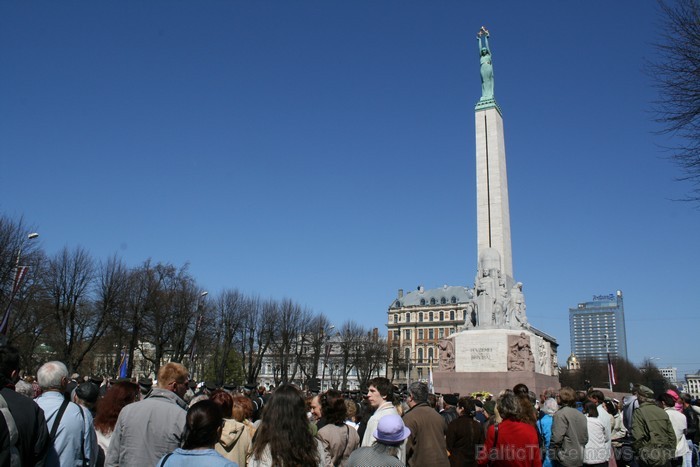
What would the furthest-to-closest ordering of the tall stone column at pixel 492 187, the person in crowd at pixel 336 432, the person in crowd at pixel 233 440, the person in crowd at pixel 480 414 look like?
the tall stone column at pixel 492 187 < the person in crowd at pixel 480 414 < the person in crowd at pixel 336 432 < the person in crowd at pixel 233 440

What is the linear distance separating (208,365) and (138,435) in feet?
198

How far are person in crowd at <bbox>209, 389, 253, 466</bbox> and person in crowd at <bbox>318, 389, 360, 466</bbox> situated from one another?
790mm

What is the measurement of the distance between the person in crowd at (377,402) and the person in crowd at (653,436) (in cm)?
454

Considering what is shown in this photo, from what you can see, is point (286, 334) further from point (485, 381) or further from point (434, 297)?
point (434, 297)

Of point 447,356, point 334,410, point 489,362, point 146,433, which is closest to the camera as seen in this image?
point 146,433

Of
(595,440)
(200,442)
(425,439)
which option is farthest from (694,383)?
(200,442)

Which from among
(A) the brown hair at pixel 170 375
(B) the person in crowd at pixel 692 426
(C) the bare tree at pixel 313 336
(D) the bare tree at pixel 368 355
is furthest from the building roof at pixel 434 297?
(A) the brown hair at pixel 170 375

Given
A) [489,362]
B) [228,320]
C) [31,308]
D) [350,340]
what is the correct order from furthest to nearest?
[350,340] < [228,320] < [31,308] < [489,362]

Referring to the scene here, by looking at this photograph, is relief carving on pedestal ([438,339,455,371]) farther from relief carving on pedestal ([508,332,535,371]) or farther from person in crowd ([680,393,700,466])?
person in crowd ([680,393,700,466])

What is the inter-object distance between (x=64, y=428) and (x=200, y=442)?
1954 mm

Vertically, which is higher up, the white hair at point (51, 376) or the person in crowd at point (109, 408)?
the white hair at point (51, 376)

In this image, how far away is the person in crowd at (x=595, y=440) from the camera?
8242 millimetres

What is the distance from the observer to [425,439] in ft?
21.1

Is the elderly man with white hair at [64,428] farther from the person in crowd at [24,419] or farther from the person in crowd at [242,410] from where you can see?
the person in crowd at [242,410]
